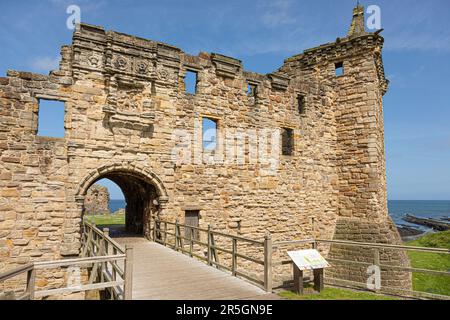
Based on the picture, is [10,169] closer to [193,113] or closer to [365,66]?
[193,113]

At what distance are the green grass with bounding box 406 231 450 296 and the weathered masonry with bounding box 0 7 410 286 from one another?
219 cm

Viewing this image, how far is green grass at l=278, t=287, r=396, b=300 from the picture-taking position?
21.2 ft

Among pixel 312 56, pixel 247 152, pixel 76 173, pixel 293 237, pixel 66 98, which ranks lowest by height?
pixel 293 237

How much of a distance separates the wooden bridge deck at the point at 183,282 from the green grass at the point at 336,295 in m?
0.46

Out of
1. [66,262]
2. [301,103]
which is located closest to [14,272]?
[66,262]

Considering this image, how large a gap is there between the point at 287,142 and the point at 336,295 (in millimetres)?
9379

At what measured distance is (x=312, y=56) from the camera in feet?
55.7

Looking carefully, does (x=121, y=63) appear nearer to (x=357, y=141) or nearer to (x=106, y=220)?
(x=357, y=141)

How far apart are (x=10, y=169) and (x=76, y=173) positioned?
5.50ft

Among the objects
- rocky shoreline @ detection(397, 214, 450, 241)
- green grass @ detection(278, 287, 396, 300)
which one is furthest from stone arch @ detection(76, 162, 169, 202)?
rocky shoreline @ detection(397, 214, 450, 241)

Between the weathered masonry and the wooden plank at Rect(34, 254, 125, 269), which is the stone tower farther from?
the wooden plank at Rect(34, 254, 125, 269)

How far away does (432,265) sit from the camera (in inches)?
721

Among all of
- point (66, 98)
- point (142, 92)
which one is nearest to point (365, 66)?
point (142, 92)
